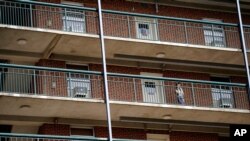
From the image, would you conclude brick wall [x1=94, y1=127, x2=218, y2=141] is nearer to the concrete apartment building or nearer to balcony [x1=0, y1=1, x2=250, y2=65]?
the concrete apartment building

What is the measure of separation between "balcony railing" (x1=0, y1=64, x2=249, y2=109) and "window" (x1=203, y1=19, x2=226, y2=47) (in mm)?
1977

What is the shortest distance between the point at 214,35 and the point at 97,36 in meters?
6.79

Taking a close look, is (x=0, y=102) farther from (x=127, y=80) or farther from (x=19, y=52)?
(x=127, y=80)

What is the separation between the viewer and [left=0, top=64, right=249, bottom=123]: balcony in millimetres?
27688

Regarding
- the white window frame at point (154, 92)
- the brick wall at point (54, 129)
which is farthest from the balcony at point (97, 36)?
the brick wall at point (54, 129)

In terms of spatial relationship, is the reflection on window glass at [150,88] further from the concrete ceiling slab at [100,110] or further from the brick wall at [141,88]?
the concrete ceiling slab at [100,110]

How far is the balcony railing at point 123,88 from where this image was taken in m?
28.9

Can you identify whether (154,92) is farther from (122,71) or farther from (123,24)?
(123,24)

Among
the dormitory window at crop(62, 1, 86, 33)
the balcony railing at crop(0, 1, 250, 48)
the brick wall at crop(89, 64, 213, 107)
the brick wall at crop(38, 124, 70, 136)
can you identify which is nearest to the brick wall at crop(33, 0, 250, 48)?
the balcony railing at crop(0, 1, 250, 48)

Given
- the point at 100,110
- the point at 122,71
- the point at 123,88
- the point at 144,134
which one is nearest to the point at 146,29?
the point at 122,71

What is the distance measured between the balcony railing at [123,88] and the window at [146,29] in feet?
6.45

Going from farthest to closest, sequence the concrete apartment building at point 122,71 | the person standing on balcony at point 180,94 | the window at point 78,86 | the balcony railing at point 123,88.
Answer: the person standing on balcony at point 180,94, the window at point 78,86, the balcony railing at point 123,88, the concrete apartment building at point 122,71

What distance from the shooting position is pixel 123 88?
100 feet

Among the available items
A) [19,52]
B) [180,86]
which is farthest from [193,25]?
[19,52]
